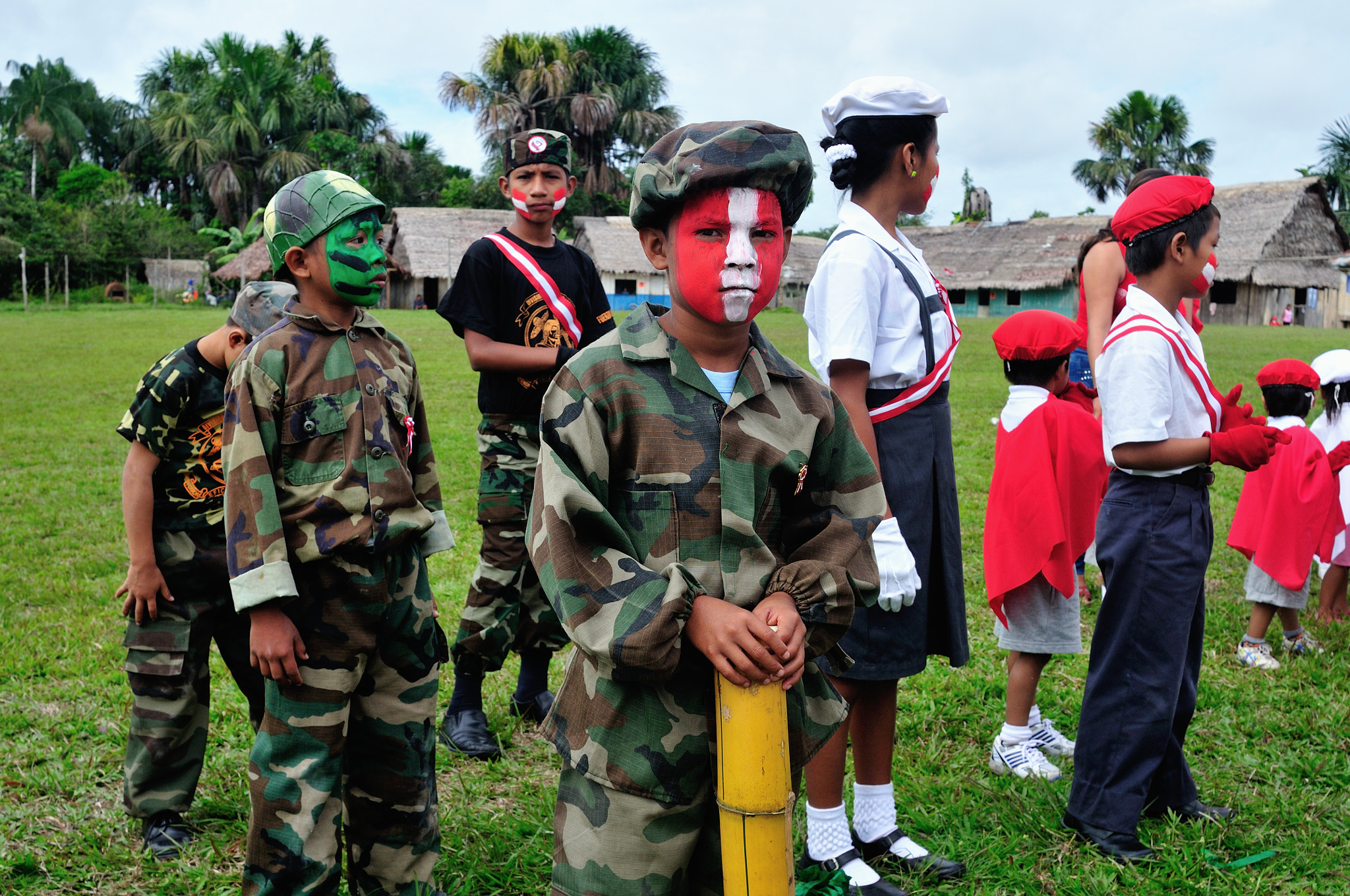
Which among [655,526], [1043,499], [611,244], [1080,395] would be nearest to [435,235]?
[611,244]

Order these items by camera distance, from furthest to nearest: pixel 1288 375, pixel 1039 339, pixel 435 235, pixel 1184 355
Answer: pixel 435 235, pixel 1288 375, pixel 1039 339, pixel 1184 355

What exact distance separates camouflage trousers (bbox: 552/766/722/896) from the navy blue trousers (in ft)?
5.43

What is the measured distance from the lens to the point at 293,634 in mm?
2357

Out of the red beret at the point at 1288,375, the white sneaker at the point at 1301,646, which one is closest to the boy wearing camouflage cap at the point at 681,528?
the red beret at the point at 1288,375

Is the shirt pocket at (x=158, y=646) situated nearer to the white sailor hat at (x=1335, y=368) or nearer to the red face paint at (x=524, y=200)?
the red face paint at (x=524, y=200)

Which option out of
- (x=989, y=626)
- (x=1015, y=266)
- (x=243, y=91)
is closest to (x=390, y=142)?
(x=243, y=91)

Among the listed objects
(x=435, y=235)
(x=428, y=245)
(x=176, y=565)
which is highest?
(x=435, y=235)

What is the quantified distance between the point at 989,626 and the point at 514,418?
2.80 meters

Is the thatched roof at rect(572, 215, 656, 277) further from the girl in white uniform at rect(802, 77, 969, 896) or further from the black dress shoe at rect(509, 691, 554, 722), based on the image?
the girl in white uniform at rect(802, 77, 969, 896)

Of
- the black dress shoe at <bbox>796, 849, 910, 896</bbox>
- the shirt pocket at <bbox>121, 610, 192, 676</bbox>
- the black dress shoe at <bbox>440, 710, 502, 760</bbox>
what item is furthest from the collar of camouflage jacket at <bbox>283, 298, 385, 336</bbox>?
the black dress shoe at <bbox>796, 849, 910, 896</bbox>

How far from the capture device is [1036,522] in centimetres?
358

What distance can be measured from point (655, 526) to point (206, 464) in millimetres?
1820

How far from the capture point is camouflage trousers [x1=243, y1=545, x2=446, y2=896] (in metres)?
2.36

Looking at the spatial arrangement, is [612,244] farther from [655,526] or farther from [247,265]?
[655,526]
